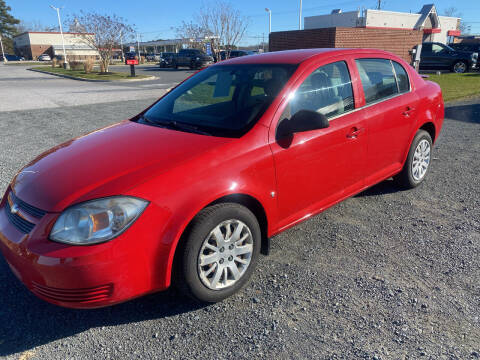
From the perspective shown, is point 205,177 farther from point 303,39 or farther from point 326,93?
point 303,39

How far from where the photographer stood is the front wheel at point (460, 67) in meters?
21.0

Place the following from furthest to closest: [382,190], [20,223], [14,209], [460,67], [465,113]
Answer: [460,67]
[465,113]
[382,190]
[14,209]
[20,223]

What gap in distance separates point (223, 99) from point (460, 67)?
2286cm

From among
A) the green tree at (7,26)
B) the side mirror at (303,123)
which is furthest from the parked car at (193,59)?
the green tree at (7,26)

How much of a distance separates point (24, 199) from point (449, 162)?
575cm

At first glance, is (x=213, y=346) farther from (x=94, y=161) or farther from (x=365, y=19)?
(x=365, y=19)

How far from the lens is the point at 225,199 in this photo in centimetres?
256

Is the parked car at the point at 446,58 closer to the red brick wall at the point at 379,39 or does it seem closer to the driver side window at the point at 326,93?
the red brick wall at the point at 379,39

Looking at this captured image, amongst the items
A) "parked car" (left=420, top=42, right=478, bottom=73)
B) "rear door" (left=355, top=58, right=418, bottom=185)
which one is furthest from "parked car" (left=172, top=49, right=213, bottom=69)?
"rear door" (left=355, top=58, right=418, bottom=185)

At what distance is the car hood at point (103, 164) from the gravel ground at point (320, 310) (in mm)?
894

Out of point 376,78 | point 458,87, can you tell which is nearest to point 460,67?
point 458,87

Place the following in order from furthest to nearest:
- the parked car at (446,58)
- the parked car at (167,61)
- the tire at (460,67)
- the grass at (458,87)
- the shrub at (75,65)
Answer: the shrub at (75,65) < the parked car at (167,61) < the tire at (460,67) < the parked car at (446,58) < the grass at (458,87)

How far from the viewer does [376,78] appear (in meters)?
3.79

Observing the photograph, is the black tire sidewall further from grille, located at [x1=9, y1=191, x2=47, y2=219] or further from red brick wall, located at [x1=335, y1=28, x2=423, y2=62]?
red brick wall, located at [x1=335, y1=28, x2=423, y2=62]
